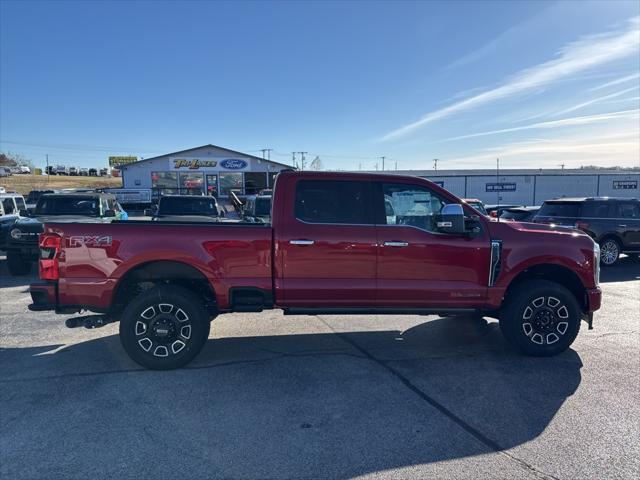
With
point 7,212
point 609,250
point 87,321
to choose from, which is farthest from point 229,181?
point 87,321

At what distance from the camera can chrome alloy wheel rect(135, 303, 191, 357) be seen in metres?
4.48

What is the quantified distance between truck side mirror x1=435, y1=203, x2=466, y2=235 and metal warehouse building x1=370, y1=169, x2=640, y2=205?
34797 mm

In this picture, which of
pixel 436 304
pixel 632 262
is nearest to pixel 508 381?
pixel 436 304

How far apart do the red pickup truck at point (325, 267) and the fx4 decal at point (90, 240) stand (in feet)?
0.03

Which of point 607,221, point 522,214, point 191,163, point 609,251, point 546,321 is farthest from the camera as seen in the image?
point 191,163

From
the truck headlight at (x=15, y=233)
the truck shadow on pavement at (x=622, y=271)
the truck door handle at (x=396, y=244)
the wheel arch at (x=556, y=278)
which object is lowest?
the truck shadow on pavement at (x=622, y=271)

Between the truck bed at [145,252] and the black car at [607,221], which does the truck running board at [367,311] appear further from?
the black car at [607,221]

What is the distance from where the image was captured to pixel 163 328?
177 inches

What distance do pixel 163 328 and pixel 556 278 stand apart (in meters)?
4.66

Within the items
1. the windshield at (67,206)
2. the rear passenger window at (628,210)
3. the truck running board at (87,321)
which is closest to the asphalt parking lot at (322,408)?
the truck running board at (87,321)

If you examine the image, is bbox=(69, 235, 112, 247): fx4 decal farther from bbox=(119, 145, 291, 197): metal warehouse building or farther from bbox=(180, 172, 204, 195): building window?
bbox=(180, 172, 204, 195): building window

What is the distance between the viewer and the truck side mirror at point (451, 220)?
4480 mm

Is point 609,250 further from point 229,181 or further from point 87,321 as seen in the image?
point 229,181

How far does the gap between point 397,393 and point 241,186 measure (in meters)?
37.4
